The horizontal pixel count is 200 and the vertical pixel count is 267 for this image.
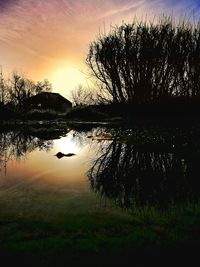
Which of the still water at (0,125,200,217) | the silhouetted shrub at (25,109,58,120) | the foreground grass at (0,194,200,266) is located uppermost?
the silhouetted shrub at (25,109,58,120)

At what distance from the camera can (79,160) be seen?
27.7ft

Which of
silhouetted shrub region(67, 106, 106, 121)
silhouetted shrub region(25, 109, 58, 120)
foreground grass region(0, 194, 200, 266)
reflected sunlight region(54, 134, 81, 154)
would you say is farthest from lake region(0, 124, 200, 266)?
silhouetted shrub region(25, 109, 58, 120)

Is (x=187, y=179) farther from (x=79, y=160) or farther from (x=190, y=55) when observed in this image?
(x=190, y=55)

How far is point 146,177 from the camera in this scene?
600cm

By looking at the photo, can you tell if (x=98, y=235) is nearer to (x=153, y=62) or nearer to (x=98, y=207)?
(x=98, y=207)

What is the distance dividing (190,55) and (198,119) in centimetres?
574

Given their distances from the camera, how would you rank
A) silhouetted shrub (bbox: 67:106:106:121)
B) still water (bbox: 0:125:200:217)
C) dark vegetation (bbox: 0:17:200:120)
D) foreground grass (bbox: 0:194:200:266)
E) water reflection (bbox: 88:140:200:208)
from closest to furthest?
foreground grass (bbox: 0:194:200:266)
still water (bbox: 0:125:200:217)
water reflection (bbox: 88:140:200:208)
dark vegetation (bbox: 0:17:200:120)
silhouetted shrub (bbox: 67:106:106:121)

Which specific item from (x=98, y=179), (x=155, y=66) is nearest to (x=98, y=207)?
(x=98, y=179)

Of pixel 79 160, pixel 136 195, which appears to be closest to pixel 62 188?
pixel 136 195

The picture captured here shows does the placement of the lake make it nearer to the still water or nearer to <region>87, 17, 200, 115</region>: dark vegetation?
the still water

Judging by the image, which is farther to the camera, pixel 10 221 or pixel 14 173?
pixel 14 173

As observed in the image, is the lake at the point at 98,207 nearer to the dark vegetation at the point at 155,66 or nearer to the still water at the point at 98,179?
the still water at the point at 98,179

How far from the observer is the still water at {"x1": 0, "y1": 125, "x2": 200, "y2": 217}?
14.5ft

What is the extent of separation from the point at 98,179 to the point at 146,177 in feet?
2.75
